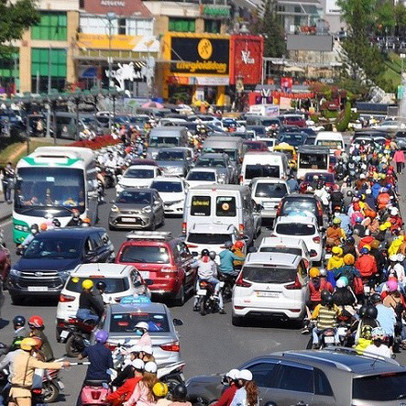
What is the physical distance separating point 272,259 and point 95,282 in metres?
3.87

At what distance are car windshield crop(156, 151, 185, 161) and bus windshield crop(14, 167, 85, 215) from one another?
17465 millimetres

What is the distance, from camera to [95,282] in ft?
79.0

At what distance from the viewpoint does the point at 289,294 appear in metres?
25.6

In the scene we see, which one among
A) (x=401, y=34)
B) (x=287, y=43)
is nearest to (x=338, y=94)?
(x=287, y=43)

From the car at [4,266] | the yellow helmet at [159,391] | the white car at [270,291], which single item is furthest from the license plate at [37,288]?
the yellow helmet at [159,391]

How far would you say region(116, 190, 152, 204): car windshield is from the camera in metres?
41.9

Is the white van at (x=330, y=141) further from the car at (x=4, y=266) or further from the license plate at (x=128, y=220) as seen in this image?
the car at (x=4, y=266)

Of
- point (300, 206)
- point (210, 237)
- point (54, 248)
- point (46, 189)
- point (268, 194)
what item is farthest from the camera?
point (268, 194)

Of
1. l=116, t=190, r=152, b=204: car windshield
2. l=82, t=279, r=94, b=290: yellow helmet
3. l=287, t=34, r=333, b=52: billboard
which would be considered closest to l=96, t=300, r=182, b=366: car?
l=82, t=279, r=94, b=290: yellow helmet

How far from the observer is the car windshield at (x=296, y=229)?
3509 cm

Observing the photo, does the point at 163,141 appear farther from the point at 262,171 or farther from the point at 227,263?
the point at 227,263

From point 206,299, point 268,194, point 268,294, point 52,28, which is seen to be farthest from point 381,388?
point 52,28

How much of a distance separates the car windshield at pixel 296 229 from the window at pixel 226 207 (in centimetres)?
176

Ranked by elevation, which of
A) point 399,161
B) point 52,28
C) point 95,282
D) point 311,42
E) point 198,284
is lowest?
point 399,161
